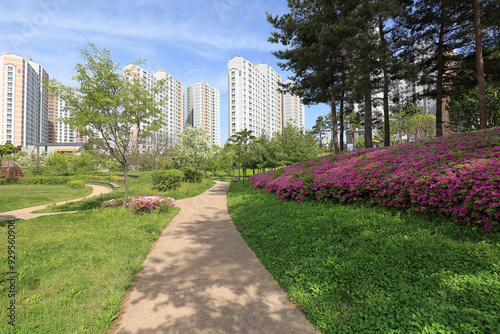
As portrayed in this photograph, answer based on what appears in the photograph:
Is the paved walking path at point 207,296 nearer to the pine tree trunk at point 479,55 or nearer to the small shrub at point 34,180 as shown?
the pine tree trunk at point 479,55

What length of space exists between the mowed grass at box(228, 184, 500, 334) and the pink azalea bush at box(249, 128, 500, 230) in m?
0.33

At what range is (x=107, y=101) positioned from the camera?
857 centimetres

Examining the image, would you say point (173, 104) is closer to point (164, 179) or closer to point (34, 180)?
point (34, 180)

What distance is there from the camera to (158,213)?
8.81 metres

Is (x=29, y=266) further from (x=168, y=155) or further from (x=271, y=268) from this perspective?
(x=168, y=155)

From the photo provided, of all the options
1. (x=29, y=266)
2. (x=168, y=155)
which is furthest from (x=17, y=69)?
(x=29, y=266)

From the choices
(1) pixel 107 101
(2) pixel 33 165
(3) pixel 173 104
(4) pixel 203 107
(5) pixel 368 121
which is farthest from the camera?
(4) pixel 203 107

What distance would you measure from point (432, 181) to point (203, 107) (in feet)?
406

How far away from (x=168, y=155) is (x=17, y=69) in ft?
349

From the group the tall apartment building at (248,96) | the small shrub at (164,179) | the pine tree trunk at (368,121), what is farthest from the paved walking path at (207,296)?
the tall apartment building at (248,96)

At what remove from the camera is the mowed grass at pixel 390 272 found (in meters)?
2.39

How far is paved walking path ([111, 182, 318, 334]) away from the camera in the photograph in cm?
269

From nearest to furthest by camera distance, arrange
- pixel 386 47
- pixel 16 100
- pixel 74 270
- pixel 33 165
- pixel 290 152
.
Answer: pixel 74 270, pixel 386 47, pixel 290 152, pixel 33 165, pixel 16 100

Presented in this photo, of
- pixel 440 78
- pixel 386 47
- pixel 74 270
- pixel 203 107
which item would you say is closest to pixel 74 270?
pixel 74 270
